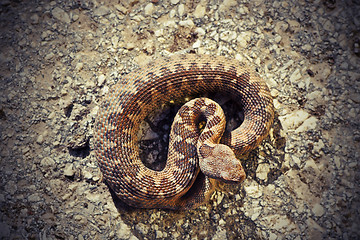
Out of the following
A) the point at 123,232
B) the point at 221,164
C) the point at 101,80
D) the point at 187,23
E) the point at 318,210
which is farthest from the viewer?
the point at 187,23

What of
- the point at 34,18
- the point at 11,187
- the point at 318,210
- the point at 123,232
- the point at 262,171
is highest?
the point at 34,18

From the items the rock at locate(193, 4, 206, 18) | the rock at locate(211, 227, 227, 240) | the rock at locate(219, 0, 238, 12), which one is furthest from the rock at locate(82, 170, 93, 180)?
the rock at locate(219, 0, 238, 12)

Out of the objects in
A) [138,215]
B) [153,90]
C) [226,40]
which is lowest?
[138,215]

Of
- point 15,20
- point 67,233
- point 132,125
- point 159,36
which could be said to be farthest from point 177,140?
point 15,20

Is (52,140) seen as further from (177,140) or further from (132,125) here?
(177,140)

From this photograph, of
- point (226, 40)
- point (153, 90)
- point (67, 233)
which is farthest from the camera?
point (226, 40)

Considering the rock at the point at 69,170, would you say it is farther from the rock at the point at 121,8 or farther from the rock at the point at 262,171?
the rock at the point at 262,171

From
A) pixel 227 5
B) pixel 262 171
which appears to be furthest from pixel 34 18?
pixel 262 171

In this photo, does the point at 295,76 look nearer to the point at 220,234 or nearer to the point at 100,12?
the point at 220,234
